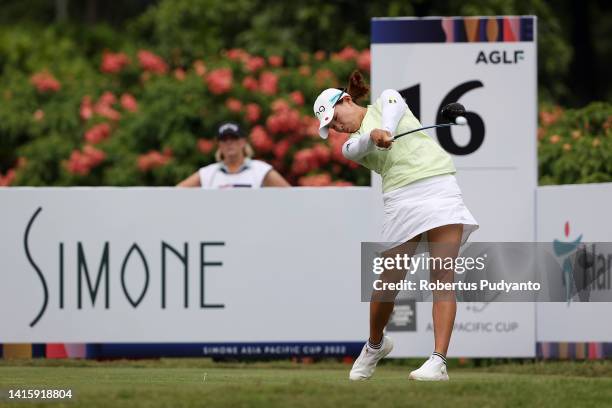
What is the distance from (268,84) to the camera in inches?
550

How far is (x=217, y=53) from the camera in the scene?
16750 millimetres

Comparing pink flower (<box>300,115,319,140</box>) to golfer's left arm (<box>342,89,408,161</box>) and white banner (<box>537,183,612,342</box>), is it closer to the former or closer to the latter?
Result: white banner (<box>537,183,612,342</box>)

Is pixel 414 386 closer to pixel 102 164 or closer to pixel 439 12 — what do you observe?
pixel 102 164

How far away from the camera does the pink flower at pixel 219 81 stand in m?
13.8

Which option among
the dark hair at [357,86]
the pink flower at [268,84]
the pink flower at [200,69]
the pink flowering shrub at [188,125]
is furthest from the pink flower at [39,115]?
the dark hair at [357,86]

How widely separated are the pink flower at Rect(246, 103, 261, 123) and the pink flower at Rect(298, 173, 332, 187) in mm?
921

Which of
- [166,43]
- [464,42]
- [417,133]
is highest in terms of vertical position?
[166,43]

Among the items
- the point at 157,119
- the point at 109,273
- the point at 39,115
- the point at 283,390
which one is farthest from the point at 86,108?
the point at 283,390

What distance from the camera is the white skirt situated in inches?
280

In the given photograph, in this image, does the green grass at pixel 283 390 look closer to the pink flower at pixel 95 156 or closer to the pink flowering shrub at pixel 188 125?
the pink flowering shrub at pixel 188 125

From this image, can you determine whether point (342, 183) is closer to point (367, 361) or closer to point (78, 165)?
point (78, 165)

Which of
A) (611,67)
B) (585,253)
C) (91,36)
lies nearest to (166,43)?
(91,36)

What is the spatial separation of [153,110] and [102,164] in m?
0.88

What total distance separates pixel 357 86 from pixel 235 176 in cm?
310
